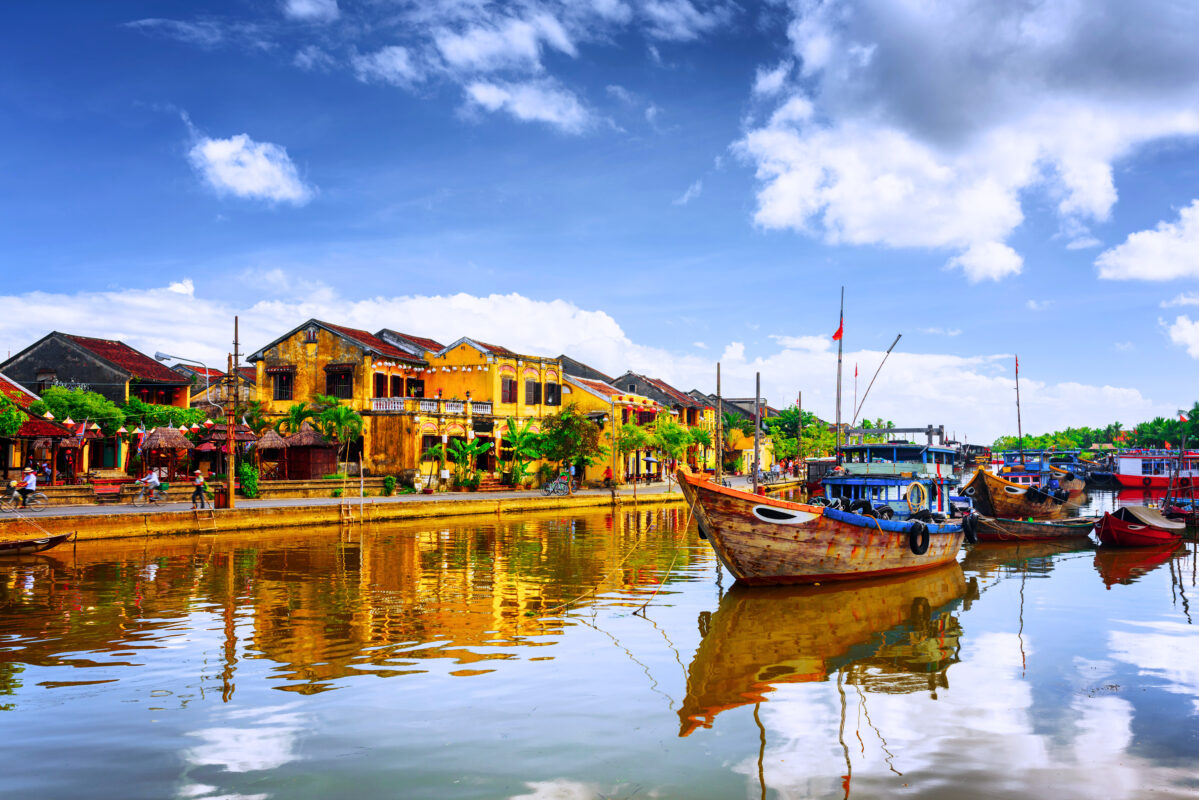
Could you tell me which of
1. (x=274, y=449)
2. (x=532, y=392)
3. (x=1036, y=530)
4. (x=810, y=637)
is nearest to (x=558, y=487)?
(x=532, y=392)

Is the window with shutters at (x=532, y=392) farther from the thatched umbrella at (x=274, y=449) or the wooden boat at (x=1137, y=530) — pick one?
the wooden boat at (x=1137, y=530)

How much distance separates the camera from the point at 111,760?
322 inches

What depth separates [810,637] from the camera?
47.3ft

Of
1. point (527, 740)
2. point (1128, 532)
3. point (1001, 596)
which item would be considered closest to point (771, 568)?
point (1001, 596)

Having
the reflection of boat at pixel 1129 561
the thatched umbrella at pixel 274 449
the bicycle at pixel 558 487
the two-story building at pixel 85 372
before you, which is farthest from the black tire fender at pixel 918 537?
the two-story building at pixel 85 372

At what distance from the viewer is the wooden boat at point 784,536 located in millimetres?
17797

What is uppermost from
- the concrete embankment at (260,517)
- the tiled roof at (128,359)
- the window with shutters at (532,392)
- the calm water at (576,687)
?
the tiled roof at (128,359)

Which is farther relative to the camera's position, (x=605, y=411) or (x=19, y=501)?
(x=605, y=411)

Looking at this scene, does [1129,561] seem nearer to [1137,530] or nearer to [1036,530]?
[1137,530]

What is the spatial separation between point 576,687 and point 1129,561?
2340 cm

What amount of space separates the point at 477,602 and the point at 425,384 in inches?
1380

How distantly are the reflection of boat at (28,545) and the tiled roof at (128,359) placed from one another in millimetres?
24664

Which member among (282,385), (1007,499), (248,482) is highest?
(282,385)

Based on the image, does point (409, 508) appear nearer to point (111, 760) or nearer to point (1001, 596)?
point (1001, 596)
